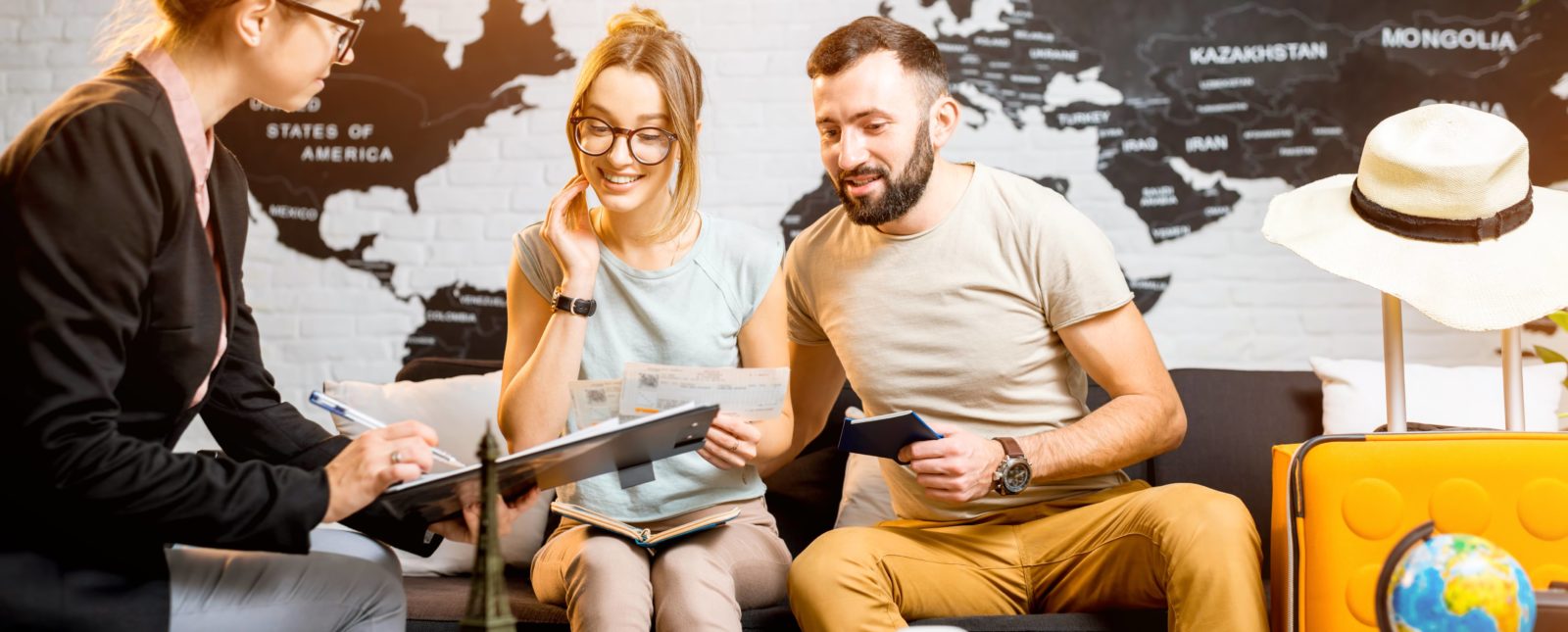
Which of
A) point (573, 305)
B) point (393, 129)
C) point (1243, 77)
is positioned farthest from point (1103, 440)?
point (393, 129)

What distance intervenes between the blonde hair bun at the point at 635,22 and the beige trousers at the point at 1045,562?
106 cm

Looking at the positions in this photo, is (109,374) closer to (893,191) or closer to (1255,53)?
(893,191)

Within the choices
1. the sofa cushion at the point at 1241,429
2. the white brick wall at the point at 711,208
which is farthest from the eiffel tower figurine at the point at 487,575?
the white brick wall at the point at 711,208

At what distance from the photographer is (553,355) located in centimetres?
229

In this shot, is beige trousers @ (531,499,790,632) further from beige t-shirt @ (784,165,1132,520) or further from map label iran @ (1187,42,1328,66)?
map label iran @ (1187,42,1328,66)

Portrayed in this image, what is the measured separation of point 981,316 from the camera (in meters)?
2.39

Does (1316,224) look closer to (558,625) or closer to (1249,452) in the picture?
(1249,452)

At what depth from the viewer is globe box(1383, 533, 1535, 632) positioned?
4.10 ft

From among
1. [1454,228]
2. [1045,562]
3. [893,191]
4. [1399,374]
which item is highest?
[893,191]

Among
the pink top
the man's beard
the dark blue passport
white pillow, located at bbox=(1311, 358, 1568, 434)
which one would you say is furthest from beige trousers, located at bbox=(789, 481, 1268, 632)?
the pink top

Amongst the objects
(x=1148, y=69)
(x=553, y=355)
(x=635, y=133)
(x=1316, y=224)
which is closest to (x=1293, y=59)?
(x=1148, y=69)

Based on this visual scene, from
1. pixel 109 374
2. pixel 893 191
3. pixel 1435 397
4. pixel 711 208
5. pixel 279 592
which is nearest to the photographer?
pixel 109 374

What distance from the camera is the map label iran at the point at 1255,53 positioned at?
351 cm

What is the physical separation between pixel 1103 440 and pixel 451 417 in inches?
61.1
